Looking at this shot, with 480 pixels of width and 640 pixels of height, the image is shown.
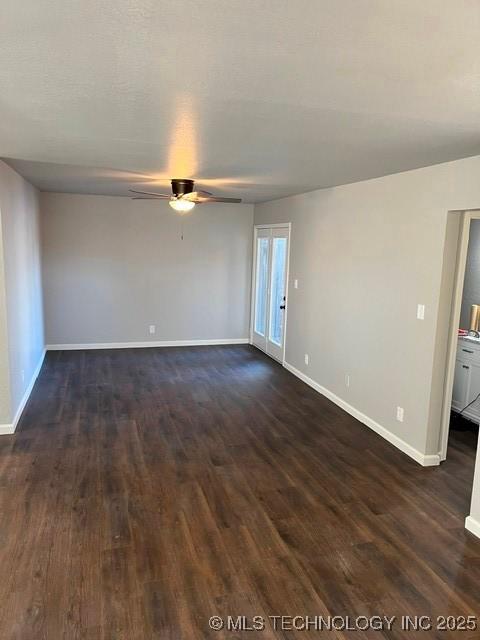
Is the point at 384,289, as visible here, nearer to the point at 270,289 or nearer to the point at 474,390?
the point at 474,390

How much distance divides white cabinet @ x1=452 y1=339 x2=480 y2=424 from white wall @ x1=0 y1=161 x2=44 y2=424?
436 cm

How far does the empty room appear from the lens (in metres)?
1.67

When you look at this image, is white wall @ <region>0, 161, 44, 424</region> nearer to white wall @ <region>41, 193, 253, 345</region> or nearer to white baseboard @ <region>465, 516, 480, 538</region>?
white wall @ <region>41, 193, 253, 345</region>

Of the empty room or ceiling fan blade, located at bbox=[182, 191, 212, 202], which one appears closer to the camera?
the empty room

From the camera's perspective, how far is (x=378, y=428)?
15.0 ft

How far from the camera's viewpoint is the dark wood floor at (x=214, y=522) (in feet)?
7.75

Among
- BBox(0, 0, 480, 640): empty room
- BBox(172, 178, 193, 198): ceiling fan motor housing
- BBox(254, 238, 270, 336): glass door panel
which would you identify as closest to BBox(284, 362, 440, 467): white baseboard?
BBox(0, 0, 480, 640): empty room

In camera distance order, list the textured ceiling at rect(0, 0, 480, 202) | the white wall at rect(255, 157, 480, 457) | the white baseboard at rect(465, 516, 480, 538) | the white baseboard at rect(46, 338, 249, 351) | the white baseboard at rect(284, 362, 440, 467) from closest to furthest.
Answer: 1. the textured ceiling at rect(0, 0, 480, 202)
2. the white baseboard at rect(465, 516, 480, 538)
3. the white wall at rect(255, 157, 480, 457)
4. the white baseboard at rect(284, 362, 440, 467)
5. the white baseboard at rect(46, 338, 249, 351)

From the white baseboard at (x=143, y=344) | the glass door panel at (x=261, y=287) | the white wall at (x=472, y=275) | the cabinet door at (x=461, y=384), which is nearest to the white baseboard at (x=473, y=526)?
the cabinet door at (x=461, y=384)

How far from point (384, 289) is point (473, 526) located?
7.08 feet

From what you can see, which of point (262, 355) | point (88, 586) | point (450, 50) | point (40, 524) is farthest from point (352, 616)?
point (262, 355)

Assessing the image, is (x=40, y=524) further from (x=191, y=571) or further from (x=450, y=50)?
(x=450, y=50)

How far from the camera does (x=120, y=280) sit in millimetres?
7488

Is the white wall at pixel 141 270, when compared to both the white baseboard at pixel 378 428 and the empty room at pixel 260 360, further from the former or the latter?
the white baseboard at pixel 378 428
